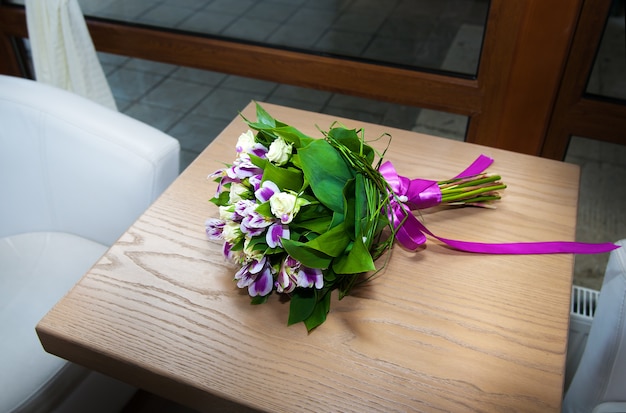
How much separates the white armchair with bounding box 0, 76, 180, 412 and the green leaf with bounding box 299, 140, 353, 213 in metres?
0.47

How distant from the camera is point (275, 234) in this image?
0.84m

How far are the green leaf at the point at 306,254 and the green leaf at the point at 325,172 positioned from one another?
0.08 meters

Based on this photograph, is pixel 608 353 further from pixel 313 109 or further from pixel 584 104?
pixel 313 109

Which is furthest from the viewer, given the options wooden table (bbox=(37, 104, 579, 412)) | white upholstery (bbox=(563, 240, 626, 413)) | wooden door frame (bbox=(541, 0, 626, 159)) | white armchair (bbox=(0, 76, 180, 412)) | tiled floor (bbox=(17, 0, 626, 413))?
tiled floor (bbox=(17, 0, 626, 413))

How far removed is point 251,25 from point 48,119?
0.83 metres

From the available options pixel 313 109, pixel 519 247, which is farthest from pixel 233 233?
pixel 313 109

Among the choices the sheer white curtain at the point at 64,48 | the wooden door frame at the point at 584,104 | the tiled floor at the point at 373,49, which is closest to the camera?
the wooden door frame at the point at 584,104

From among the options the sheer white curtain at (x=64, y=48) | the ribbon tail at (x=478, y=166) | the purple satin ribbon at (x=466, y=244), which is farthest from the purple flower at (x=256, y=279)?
the sheer white curtain at (x=64, y=48)

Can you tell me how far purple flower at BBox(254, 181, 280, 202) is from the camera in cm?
86

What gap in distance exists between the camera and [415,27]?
5.95 ft

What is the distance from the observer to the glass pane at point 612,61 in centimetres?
150

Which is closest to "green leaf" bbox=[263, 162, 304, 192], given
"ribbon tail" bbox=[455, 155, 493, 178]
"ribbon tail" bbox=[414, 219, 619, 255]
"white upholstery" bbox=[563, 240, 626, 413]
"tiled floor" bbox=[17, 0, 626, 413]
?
"ribbon tail" bbox=[414, 219, 619, 255]

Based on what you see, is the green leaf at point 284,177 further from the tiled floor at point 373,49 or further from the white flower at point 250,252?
the tiled floor at point 373,49

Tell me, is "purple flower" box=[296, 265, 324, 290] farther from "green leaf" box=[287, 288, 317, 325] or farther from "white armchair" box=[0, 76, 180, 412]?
"white armchair" box=[0, 76, 180, 412]
